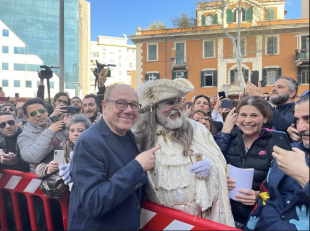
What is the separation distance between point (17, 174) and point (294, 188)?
2598 mm

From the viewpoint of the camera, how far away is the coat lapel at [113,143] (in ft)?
5.97

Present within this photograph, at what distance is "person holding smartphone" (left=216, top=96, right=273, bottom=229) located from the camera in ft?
7.02

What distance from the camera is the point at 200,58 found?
24.0 meters

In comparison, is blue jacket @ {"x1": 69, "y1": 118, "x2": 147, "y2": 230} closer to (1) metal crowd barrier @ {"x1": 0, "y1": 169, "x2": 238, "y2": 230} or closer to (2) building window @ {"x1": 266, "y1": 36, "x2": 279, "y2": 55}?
(1) metal crowd barrier @ {"x1": 0, "y1": 169, "x2": 238, "y2": 230}

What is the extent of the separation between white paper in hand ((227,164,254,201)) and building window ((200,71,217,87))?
22.1 m

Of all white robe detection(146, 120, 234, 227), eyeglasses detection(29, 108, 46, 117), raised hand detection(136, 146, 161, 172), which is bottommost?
white robe detection(146, 120, 234, 227)

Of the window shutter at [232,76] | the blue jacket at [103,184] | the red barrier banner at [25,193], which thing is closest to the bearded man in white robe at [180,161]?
the blue jacket at [103,184]

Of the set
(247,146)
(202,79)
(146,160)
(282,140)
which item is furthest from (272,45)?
(146,160)

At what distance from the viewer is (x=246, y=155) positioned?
89.4 inches

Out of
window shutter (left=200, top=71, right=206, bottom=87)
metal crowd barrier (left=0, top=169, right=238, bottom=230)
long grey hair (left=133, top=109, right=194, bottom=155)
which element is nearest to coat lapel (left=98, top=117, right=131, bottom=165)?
long grey hair (left=133, top=109, right=194, bottom=155)

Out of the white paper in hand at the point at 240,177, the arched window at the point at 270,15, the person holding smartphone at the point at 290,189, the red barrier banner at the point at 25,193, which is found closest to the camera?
the person holding smartphone at the point at 290,189

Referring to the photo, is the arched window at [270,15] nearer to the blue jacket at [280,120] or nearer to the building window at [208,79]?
the building window at [208,79]

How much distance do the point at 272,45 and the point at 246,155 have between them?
2322 cm

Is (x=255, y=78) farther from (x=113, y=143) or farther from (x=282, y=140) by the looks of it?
(x=113, y=143)
